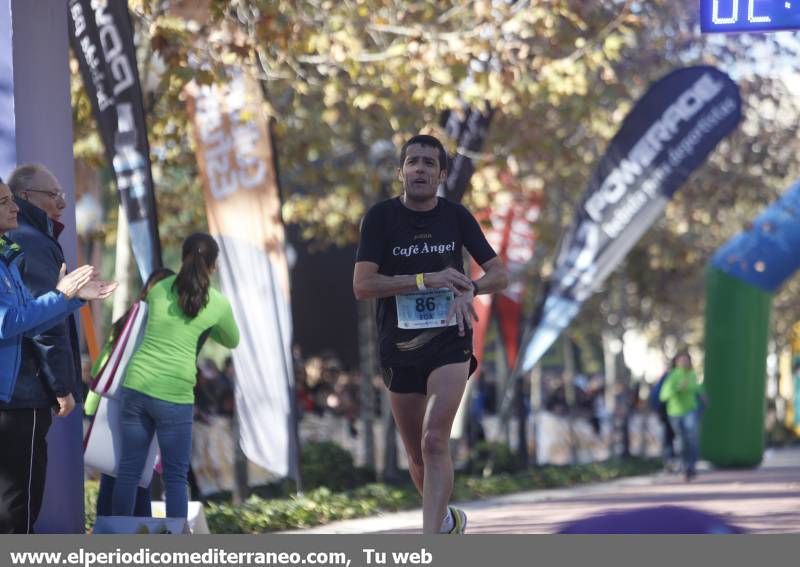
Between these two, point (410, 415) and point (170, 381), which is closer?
point (410, 415)

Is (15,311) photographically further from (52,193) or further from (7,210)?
(52,193)

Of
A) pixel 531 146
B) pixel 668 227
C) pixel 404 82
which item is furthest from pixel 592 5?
pixel 668 227

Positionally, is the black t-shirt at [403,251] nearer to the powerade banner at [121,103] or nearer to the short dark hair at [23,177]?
the short dark hair at [23,177]

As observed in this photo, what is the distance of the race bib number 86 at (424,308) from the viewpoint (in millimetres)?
7477

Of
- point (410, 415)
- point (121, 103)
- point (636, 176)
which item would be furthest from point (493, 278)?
point (636, 176)

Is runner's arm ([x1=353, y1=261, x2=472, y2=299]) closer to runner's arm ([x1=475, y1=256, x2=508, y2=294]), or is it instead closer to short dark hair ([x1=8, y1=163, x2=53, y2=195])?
runner's arm ([x1=475, y1=256, x2=508, y2=294])

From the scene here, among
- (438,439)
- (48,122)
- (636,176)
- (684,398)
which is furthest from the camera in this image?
(684,398)

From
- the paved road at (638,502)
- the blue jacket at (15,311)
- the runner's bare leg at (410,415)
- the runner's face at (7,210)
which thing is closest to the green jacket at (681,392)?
the paved road at (638,502)

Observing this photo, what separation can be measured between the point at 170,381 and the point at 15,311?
90.9 inches

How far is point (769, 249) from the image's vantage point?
80.9 feet

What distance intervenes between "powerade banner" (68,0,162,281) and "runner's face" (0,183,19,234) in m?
4.63

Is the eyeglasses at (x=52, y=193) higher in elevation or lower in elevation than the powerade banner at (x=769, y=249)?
lower

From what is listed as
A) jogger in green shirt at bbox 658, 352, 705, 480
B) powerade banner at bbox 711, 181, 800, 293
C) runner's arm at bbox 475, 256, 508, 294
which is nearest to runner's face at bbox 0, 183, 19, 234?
runner's arm at bbox 475, 256, 508, 294

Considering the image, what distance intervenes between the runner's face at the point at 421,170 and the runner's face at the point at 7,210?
178cm
